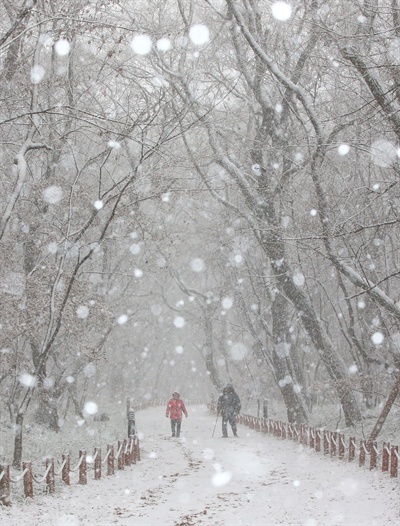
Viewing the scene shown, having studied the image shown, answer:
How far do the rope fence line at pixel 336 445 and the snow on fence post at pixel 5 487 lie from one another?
21.2 feet

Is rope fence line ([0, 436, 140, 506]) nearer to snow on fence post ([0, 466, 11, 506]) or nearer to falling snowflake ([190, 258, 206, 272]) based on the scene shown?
snow on fence post ([0, 466, 11, 506])

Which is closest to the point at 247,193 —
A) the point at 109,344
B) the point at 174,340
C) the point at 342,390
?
the point at 342,390

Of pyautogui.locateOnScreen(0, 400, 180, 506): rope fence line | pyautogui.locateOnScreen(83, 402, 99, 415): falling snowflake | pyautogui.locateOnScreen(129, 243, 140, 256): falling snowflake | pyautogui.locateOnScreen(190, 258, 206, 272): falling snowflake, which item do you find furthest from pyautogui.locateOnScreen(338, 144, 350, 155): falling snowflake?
pyautogui.locateOnScreen(83, 402, 99, 415): falling snowflake

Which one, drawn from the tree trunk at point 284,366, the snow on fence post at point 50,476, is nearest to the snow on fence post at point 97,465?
the snow on fence post at point 50,476

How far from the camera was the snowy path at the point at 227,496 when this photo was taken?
8.31 meters

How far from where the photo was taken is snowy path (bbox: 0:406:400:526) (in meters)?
8.31

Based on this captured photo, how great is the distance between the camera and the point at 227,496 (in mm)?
9961

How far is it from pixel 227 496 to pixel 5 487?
145 inches

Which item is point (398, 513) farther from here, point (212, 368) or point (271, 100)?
point (212, 368)

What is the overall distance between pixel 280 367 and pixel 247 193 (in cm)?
696

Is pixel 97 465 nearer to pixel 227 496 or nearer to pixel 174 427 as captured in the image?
pixel 227 496

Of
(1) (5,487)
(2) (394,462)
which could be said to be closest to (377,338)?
(2) (394,462)

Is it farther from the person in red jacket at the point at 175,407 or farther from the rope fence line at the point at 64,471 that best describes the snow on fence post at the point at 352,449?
the person in red jacket at the point at 175,407

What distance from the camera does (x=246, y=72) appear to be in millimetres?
15914
